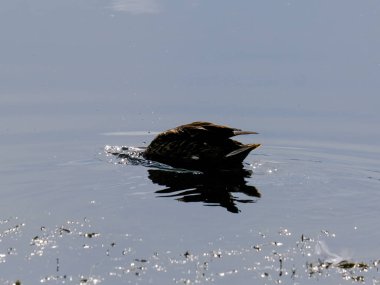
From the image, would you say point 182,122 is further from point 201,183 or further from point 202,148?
point 201,183

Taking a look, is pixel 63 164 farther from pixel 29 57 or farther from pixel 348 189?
pixel 29 57

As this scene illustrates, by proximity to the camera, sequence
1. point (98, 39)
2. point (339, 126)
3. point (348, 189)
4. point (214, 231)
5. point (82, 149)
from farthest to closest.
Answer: point (98, 39) → point (339, 126) → point (82, 149) → point (348, 189) → point (214, 231)

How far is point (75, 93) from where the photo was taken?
18344 millimetres

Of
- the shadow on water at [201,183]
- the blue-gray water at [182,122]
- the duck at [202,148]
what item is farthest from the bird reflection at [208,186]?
the duck at [202,148]

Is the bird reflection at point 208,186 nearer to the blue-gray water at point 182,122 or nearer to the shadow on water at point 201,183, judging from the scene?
the shadow on water at point 201,183

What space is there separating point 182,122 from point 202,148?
9.92 feet

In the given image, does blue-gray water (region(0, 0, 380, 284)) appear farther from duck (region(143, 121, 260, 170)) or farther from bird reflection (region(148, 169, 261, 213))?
duck (region(143, 121, 260, 170))

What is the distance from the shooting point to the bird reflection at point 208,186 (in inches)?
459

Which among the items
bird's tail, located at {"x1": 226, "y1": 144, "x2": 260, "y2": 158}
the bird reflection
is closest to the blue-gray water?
the bird reflection

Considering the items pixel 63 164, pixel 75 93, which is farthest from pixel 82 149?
pixel 75 93

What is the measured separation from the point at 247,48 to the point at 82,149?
850 centimetres

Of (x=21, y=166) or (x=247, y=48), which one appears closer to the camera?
(x=21, y=166)

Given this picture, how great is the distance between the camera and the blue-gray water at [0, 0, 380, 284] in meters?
9.35

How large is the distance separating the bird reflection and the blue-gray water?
11 cm
